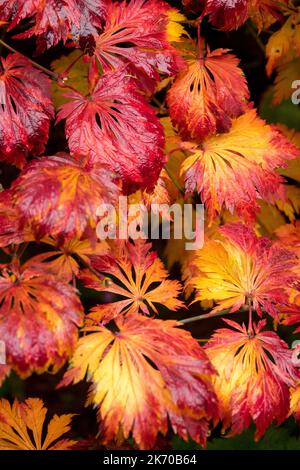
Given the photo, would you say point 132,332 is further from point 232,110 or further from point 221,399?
point 232,110

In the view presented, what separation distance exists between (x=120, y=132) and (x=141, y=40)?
0.69 ft

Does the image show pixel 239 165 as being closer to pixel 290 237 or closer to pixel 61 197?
pixel 290 237

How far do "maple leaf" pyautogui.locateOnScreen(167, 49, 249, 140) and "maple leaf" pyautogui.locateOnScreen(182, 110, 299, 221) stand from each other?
0.11 feet

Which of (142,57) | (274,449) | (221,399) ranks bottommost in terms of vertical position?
(274,449)

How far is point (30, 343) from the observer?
2.52 ft

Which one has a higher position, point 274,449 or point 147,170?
point 147,170

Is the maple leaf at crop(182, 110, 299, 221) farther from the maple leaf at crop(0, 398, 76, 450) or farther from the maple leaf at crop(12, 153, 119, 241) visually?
the maple leaf at crop(0, 398, 76, 450)

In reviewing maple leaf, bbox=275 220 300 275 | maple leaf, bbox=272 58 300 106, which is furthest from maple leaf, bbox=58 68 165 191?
maple leaf, bbox=272 58 300 106

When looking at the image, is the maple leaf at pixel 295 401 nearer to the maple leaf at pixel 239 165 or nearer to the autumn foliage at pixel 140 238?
the autumn foliage at pixel 140 238

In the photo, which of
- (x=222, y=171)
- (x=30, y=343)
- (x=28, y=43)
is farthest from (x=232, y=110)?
(x=28, y=43)

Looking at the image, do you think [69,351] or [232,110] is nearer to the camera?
[69,351]

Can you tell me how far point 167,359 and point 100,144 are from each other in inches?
12.9

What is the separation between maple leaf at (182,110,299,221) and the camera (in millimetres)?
1036
